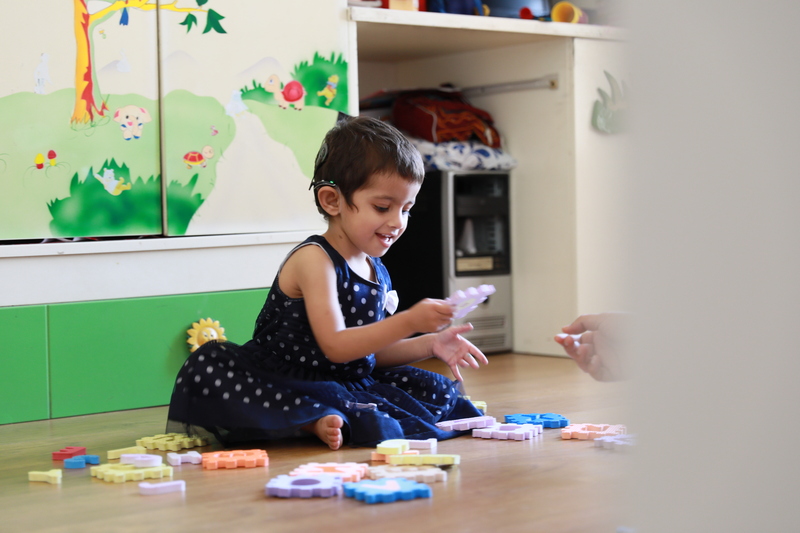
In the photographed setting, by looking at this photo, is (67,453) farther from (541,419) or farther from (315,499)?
(541,419)

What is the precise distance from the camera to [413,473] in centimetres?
117

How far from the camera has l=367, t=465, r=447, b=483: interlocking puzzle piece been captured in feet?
3.83

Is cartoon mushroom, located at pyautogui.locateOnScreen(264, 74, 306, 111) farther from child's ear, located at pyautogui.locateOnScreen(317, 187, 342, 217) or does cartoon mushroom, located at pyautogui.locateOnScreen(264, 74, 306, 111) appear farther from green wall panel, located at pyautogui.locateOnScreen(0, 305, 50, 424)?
green wall panel, located at pyautogui.locateOnScreen(0, 305, 50, 424)

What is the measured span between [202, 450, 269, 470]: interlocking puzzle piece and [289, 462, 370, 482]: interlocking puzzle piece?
3.1 inches

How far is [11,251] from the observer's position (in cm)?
170

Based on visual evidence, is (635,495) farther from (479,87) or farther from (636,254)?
(479,87)

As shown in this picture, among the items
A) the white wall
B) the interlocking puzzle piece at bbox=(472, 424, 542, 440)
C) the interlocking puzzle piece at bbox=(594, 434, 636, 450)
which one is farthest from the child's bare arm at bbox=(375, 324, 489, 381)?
the white wall

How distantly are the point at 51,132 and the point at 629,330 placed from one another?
141cm

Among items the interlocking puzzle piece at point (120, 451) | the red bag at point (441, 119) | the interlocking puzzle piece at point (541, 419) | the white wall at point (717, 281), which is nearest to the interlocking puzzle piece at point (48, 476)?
the interlocking puzzle piece at point (120, 451)

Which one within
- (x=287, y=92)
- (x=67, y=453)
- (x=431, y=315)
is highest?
(x=287, y=92)

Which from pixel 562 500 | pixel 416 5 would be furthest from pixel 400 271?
Answer: pixel 562 500

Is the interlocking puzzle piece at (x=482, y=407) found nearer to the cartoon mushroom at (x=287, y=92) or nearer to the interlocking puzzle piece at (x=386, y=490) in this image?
the interlocking puzzle piece at (x=386, y=490)

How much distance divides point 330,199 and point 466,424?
44 centimetres

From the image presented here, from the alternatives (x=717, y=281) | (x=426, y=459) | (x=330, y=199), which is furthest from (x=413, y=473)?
(x=717, y=281)
